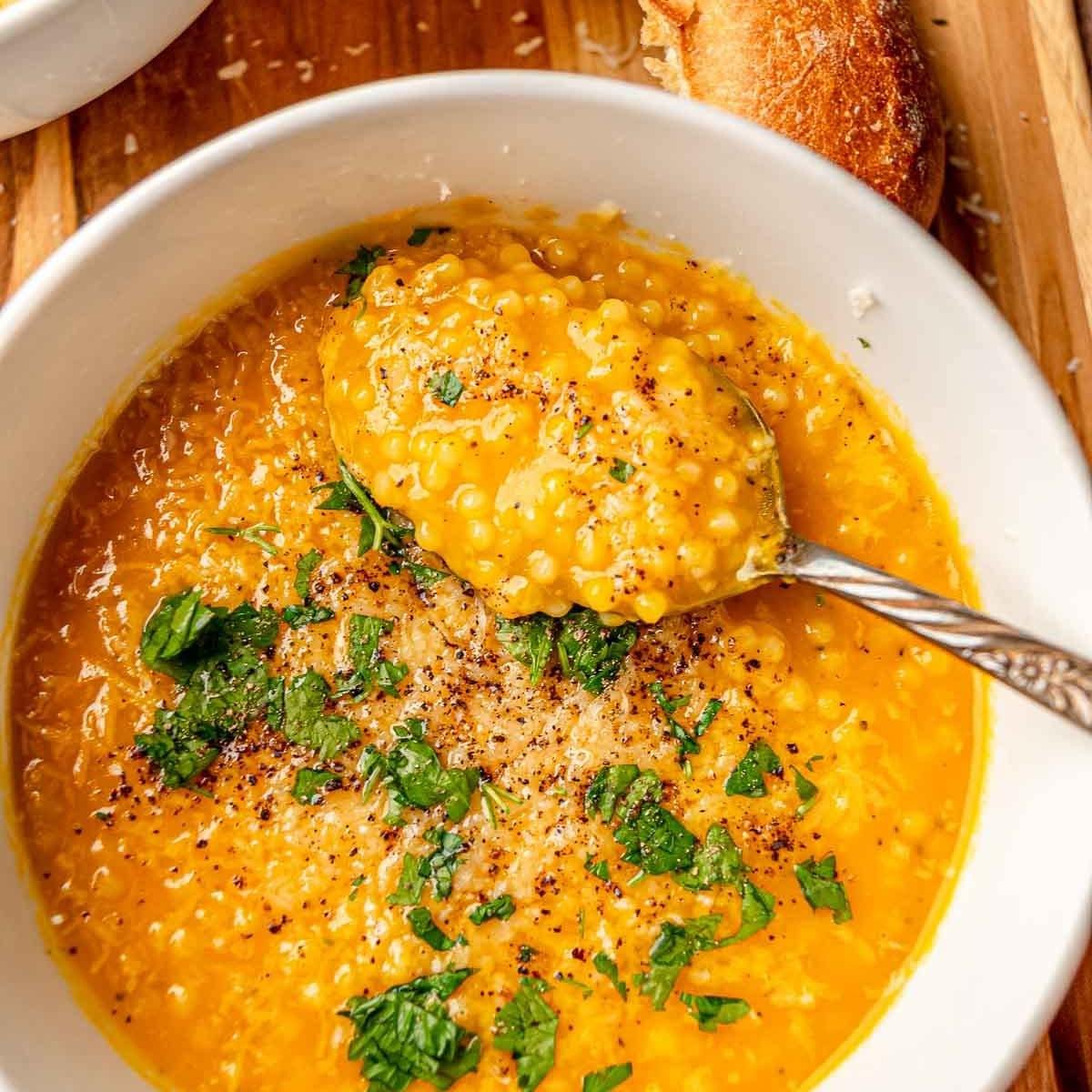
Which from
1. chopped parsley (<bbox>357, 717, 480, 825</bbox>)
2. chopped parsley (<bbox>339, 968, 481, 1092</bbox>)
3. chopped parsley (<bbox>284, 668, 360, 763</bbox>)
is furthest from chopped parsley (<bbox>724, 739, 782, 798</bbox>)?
chopped parsley (<bbox>284, 668, 360, 763</bbox>)

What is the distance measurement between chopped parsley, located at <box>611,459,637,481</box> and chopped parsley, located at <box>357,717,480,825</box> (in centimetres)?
60

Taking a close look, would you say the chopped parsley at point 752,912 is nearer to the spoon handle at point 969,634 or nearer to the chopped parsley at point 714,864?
the chopped parsley at point 714,864

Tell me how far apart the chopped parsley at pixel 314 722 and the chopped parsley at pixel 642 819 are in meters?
0.47

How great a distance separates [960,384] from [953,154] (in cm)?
75

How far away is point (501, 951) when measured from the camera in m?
2.47

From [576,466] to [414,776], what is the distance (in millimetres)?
651

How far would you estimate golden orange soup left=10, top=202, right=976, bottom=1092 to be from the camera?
246 centimetres

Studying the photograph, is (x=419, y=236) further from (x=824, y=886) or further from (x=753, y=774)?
(x=824, y=886)

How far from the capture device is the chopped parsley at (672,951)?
2.46 meters

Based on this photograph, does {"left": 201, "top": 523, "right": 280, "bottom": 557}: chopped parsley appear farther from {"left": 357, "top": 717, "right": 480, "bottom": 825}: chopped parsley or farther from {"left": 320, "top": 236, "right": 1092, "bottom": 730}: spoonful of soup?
{"left": 357, "top": 717, "right": 480, "bottom": 825}: chopped parsley

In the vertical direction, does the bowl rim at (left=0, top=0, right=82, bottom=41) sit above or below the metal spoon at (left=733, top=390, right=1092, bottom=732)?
above

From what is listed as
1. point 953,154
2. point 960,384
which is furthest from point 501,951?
point 953,154

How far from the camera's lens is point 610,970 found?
8.07 ft

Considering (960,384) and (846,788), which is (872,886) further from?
(960,384)
